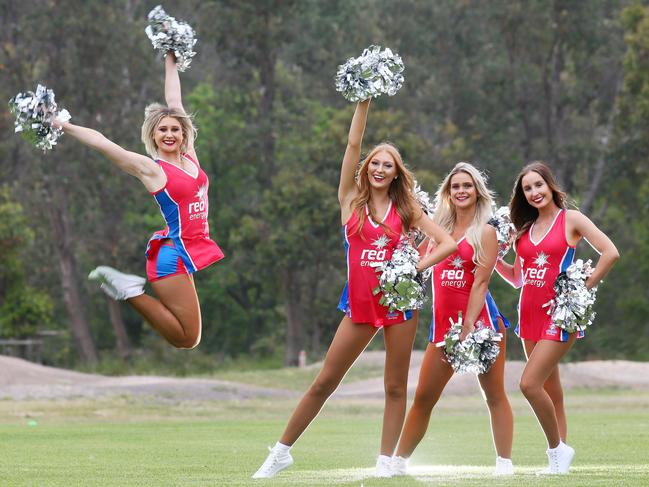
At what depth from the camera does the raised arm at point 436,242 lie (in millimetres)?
9656

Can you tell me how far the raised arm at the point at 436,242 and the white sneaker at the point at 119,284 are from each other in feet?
6.52

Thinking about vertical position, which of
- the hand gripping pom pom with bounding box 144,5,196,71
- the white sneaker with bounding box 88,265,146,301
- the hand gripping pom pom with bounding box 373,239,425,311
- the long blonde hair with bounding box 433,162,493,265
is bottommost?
the white sneaker with bounding box 88,265,146,301

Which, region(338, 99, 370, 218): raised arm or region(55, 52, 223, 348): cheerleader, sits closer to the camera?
region(55, 52, 223, 348): cheerleader

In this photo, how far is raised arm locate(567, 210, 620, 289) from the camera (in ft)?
33.4

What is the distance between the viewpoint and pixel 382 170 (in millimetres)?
9852

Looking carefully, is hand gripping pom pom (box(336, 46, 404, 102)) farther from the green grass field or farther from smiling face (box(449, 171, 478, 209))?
the green grass field

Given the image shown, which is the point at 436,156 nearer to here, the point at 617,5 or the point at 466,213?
the point at 617,5

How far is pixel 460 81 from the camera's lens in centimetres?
4791

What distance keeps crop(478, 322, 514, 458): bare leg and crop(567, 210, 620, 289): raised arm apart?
32.5 inches

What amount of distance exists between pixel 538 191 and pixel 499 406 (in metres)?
1.66

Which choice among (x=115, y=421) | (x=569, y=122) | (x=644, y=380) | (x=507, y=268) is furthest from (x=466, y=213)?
(x=569, y=122)

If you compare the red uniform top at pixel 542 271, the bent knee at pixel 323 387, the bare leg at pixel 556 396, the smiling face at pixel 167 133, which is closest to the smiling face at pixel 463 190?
the red uniform top at pixel 542 271

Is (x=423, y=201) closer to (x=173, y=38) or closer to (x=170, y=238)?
(x=170, y=238)

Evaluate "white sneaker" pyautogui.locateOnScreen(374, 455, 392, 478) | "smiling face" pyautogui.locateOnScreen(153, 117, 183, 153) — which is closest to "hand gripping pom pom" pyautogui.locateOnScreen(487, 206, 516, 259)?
"white sneaker" pyautogui.locateOnScreen(374, 455, 392, 478)
